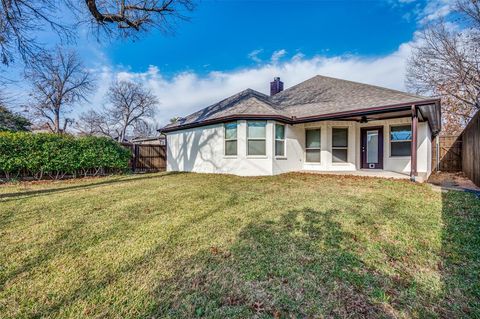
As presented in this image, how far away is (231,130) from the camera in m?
10.7

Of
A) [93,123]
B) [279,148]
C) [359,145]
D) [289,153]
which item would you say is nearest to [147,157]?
[279,148]

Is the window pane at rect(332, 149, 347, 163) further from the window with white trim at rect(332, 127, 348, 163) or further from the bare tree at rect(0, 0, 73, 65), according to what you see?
the bare tree at rect(0, 0, 73, 65)

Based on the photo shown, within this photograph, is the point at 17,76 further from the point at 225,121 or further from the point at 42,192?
the point at 225,121

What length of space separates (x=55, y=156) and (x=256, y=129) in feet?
29.2

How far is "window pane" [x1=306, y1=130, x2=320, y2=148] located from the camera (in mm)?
11336

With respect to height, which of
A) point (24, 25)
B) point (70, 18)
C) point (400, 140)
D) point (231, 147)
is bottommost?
point (231, 147)


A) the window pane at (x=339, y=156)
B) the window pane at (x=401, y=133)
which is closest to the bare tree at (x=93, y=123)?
the window pane at (x=339, y=156)

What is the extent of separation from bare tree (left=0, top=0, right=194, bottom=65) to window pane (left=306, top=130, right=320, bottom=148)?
7.40 meters

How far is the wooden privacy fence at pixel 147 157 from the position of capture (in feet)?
47.1

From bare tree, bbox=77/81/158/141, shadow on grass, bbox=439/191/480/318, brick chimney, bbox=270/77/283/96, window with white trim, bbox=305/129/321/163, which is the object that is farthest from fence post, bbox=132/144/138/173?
bare tree, bbox=77/81/158/141

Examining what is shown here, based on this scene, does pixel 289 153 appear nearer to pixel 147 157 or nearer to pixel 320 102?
pixel 320 102

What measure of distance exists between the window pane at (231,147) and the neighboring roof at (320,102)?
45.1 inches

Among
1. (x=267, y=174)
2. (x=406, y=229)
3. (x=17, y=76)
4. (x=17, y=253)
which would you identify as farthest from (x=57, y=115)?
(x=406, y=229)

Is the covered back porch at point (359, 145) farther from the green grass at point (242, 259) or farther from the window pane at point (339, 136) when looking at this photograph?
the green grass at point (242, 259)
